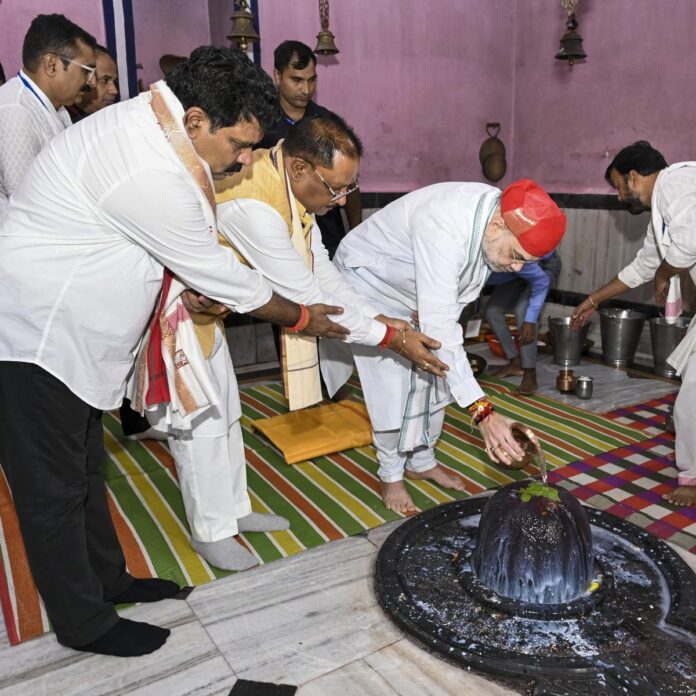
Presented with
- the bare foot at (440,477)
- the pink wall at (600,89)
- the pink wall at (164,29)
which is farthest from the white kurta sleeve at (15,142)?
the pink wall at (600,89)

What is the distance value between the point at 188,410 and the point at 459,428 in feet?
7.49

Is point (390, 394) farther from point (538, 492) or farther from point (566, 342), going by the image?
point (566, 342)

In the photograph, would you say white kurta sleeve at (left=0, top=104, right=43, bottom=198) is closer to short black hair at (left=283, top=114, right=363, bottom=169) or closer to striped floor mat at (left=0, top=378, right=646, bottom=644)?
short black hair at (left=283, top=114, right=363, bottom=169)

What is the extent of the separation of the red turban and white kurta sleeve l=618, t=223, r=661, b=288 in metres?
1.59

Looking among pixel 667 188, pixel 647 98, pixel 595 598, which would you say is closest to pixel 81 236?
pixel 595 598

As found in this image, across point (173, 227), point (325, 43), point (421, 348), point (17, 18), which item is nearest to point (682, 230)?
point (421, 348)

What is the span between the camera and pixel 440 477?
333 cm

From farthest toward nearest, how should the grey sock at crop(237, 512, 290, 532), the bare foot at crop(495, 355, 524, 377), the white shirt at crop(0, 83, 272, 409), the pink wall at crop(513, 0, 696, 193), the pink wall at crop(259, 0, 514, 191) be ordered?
the pink wall at crop(259, 0, 514, 191) < the pink wall at crop(513, 0, 696, 193) < the bare foot at crop(495, 355, 524, 377) < the grey sock at crop(237, 512, 290, 532) < the white shirt at crop(0, 83, 272, 409)

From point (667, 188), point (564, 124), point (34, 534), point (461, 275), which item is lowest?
point (34, 534)

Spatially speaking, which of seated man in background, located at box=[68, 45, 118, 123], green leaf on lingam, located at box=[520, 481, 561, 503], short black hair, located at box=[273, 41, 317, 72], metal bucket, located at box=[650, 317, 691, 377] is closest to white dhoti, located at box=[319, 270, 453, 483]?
green leaf on lingam, located at box=[520, 481, 561, 503]

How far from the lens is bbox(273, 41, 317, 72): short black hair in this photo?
4223mm

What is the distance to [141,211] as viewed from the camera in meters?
1.75

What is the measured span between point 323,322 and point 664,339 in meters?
3.59

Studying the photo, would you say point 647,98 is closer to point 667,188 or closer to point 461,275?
point 667,188
